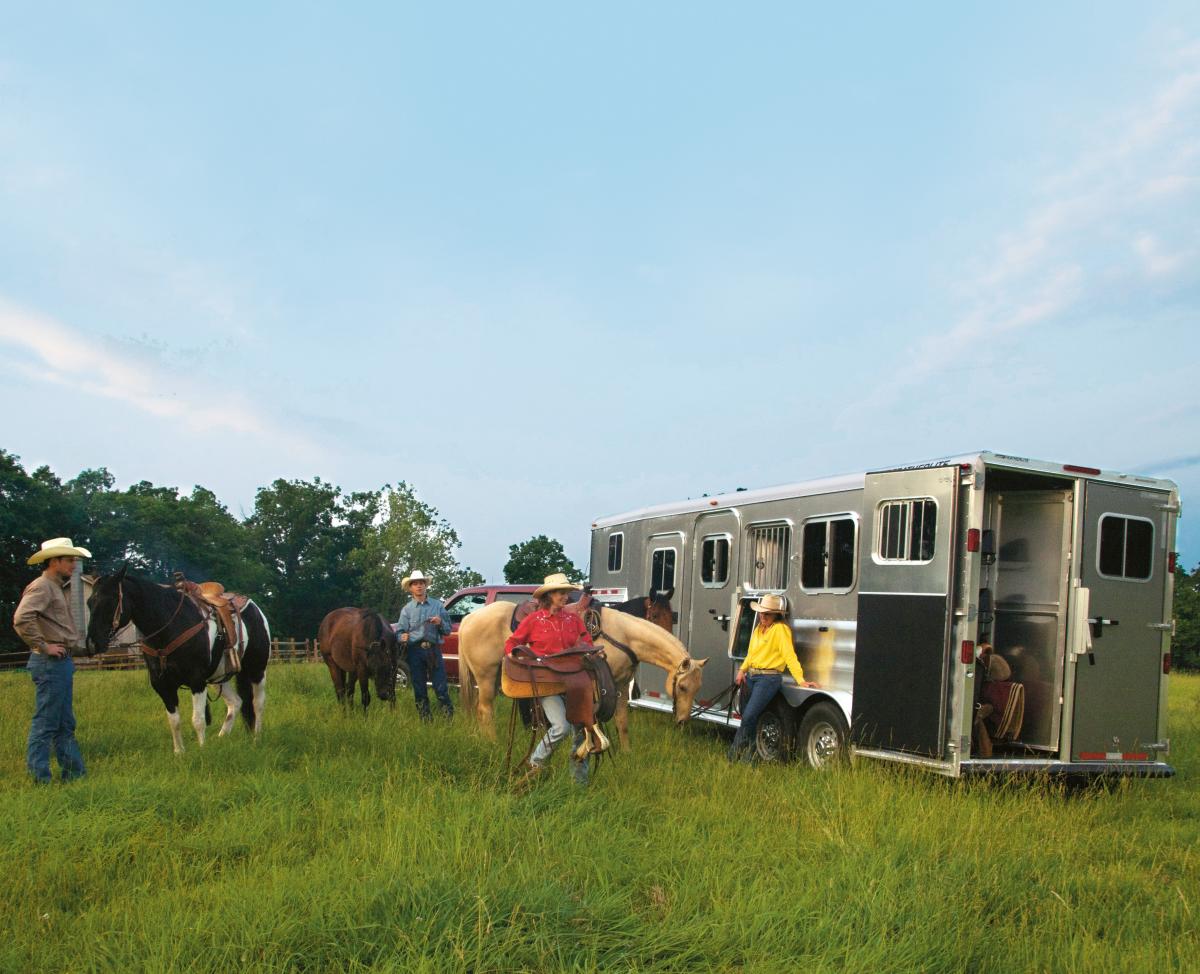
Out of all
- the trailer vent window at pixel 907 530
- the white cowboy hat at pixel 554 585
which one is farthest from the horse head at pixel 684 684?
the white cowboy hat at pixel 554 585

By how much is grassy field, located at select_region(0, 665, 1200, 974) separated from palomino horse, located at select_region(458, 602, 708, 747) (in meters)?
1.30

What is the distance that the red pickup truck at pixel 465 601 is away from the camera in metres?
15.3

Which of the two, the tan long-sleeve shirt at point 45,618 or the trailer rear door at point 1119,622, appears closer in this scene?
the tan long-sleeve shirt at point 45,618

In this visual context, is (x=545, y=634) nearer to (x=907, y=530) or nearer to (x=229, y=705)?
(x=907, y=530)

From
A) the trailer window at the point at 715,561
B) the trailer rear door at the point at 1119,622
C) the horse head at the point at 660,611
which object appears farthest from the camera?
the horse head at the point at 660,611

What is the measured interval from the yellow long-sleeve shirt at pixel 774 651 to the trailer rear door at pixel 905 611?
0.71 metres

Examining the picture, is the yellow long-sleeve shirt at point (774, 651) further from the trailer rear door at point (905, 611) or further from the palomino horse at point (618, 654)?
the trailer rear door at point (905, 611)

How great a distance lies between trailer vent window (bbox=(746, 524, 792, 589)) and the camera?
949 cm

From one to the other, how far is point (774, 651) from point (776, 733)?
106 cm

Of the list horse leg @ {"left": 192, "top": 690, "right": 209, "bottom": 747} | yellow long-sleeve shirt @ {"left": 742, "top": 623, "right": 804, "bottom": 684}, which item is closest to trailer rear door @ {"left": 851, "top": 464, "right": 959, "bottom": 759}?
yellow long-sleeve shirt @ {"left": 742, "top": 623, "right": 804, "bottom": 684}

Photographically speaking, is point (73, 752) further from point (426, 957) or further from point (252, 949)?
point (426, 957)

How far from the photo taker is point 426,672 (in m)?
11.8

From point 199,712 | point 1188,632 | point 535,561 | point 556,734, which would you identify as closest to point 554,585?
point 556,734

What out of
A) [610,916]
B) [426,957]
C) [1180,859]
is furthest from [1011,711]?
[426,957]
